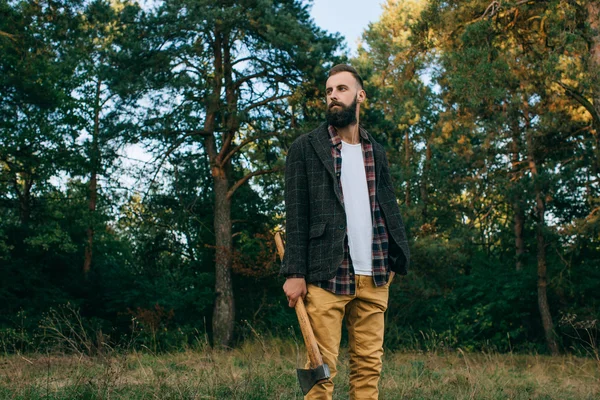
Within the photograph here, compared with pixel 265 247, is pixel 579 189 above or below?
above

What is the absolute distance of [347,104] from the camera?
10.7 ft

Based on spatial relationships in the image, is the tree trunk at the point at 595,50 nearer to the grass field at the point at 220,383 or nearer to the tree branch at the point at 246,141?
the grass field at the point at 220,383

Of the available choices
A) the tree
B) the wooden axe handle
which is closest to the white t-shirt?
the wooden axe handle

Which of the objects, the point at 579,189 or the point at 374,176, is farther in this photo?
the point at 579,189

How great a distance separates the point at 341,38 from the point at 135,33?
4924mm

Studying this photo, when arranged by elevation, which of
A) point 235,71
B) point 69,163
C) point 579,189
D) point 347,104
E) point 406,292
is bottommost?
point 406,292

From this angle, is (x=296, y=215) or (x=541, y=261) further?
(x=541, y=261)

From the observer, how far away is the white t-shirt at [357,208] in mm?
3141

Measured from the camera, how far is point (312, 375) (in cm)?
290

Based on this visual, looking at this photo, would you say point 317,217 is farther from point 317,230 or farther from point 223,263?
point 223,263

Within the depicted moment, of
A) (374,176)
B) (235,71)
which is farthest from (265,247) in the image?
(374,176)

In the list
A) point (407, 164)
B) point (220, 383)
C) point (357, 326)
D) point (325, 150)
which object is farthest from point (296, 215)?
point (407, 164)

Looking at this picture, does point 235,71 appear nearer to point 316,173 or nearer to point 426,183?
point 426,183

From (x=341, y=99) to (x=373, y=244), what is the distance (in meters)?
0.80
